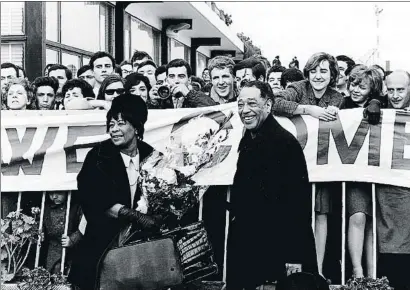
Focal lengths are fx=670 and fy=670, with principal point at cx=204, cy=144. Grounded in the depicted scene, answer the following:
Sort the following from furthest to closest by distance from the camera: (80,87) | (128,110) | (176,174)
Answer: (80,87) → (128,110) → (176,174)

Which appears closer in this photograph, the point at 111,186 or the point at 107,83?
the point at 111,186

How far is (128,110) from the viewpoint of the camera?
5.00 metres

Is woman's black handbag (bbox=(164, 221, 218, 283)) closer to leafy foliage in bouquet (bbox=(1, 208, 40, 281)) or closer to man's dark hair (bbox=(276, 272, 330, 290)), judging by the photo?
man's dark hair (bbox=(276, 272, 330, 290))

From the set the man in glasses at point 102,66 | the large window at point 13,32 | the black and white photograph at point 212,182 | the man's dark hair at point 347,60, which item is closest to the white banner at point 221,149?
the black and white photograph at point 212,182

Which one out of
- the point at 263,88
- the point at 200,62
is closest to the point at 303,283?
the point at 263,88

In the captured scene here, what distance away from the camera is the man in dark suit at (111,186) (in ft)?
15.7

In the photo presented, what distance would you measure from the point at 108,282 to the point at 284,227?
4.14ft

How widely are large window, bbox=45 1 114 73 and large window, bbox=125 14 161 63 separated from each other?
92cm

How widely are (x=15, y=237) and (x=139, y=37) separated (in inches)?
415

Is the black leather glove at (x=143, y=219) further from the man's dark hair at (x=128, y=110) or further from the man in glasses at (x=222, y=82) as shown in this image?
the man in glasses at (x=222, y=82)

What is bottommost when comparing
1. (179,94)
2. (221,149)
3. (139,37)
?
(221,149)

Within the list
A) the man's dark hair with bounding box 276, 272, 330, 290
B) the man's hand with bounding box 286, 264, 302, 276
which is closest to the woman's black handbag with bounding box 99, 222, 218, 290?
the man's hand with bounding box 286, 264, 302, 276

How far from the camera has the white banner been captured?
5.36 meters

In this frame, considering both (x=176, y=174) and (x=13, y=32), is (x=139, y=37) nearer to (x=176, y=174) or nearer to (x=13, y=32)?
(x=13, y=32)
